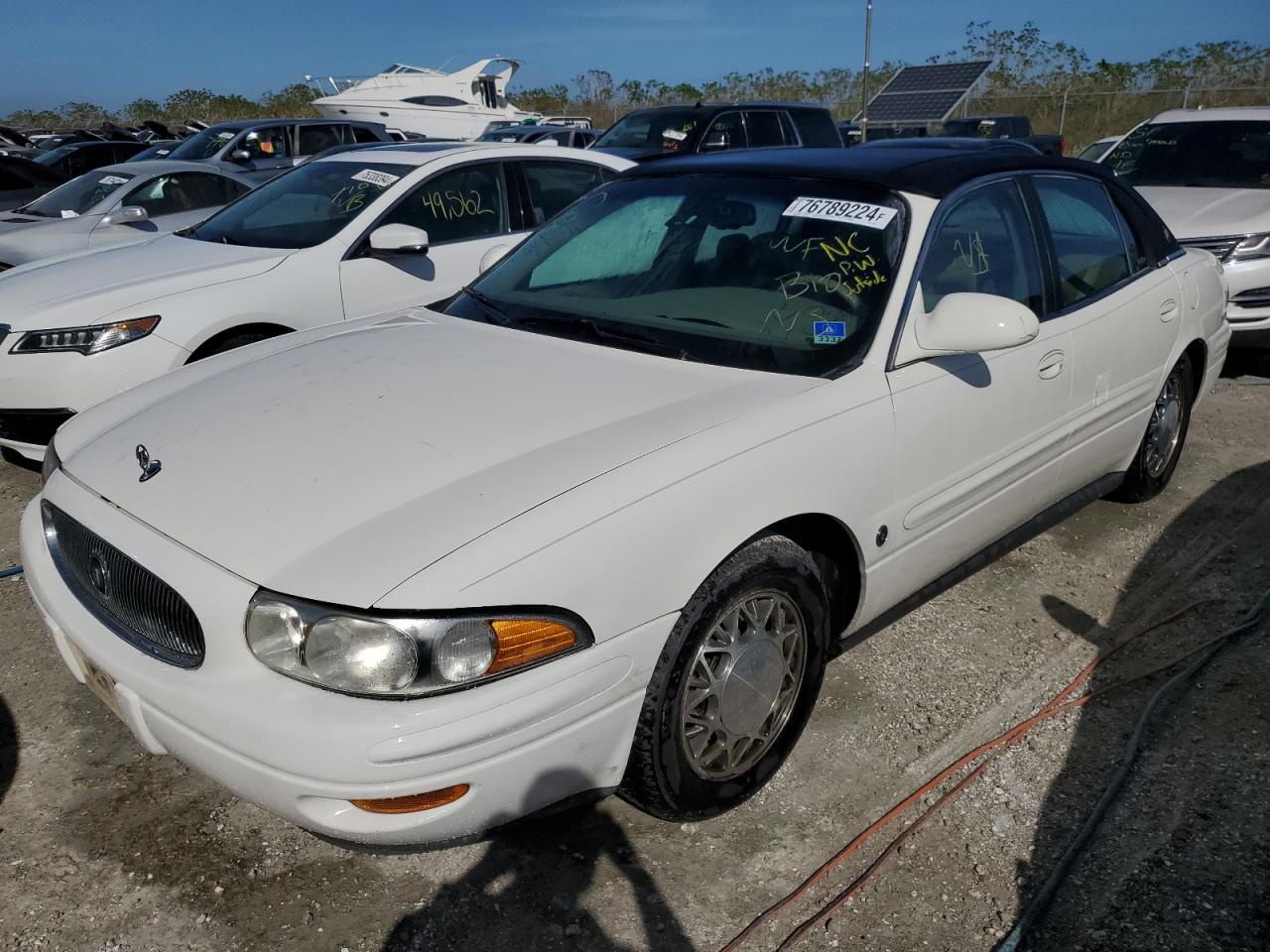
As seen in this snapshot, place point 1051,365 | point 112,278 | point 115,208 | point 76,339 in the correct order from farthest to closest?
point 115,208
point 112,278
point 76,339
point 1051,365

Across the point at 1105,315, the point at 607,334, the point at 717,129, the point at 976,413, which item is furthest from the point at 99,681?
the point at 717,129

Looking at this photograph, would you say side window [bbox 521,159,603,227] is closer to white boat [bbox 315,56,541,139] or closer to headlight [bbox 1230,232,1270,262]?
headlight [bbox 1230,232,1270,262]

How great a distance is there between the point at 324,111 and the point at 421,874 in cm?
2414

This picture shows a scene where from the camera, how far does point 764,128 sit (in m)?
11.1

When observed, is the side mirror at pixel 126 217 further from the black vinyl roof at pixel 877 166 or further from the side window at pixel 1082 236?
the side window at pixel 1082 236

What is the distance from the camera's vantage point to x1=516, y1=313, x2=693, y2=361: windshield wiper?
292 cm

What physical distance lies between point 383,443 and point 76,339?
9.71ft

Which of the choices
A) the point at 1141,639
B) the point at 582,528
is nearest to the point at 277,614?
the point at 582,528

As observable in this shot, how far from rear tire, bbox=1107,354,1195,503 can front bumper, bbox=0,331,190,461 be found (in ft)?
14.2

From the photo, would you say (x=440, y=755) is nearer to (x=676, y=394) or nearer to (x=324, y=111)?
(x=676, y=394)

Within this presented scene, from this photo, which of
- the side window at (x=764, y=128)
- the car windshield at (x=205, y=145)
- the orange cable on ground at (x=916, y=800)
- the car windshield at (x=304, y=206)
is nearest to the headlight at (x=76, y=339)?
the car windshield at (x=304, y=206)

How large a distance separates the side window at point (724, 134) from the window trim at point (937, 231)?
758cm

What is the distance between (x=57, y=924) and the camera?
2355 mm

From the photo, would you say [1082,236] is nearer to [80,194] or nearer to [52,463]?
[52,463]
